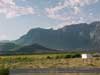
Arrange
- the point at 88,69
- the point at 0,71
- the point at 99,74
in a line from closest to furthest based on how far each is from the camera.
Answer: the point at 99,74
the point at 0,71
the point at 88,69

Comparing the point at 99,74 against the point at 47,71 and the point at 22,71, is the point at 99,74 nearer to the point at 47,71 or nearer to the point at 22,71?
the point at 47,71

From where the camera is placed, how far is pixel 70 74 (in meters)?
61.2

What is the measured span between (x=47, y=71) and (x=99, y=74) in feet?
46.3

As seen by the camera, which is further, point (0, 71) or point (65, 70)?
point (65, 70)

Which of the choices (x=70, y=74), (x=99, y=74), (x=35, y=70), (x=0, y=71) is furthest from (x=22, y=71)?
(x=99, y=74)

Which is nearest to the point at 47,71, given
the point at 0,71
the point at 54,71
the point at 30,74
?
the point at 54,71

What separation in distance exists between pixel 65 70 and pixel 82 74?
849 centimetres

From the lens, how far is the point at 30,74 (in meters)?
63.6

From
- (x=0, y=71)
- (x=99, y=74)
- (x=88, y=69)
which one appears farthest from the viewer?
(x=88, y=69)

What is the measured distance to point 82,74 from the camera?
60969mm

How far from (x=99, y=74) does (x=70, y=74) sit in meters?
5.83

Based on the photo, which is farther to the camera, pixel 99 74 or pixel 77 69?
pixel 77 69

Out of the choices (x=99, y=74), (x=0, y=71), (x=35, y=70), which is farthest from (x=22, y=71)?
(x=99, y=74)

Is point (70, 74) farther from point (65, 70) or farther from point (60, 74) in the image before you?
point (65, 70)
